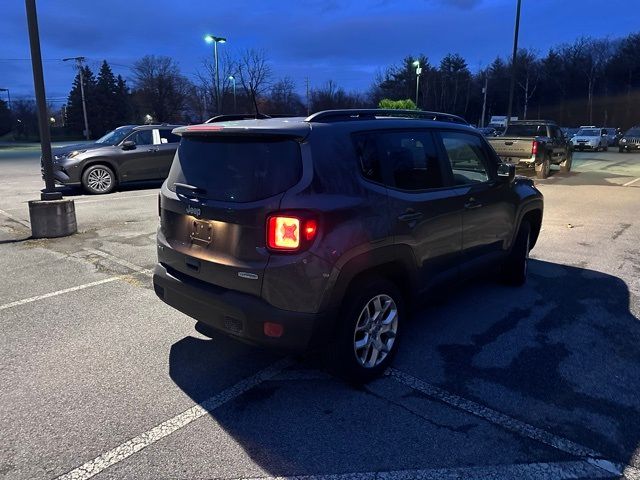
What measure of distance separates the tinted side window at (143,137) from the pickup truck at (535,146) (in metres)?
10.0

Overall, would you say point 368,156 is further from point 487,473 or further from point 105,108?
point 105,108

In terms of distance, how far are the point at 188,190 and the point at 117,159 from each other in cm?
1034

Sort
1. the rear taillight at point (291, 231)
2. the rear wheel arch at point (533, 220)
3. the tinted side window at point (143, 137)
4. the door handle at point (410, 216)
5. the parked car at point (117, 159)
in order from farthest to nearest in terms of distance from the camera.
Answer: the tinted side window at point (143, 137) < the parked car at point (117, 159) < the rear wheel arch at point (533, 220) < the door handle at point (410, 216) < the rear taillight at point (291, 231)

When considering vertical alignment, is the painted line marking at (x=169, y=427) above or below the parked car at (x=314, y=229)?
below

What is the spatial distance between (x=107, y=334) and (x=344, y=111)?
8.83ft

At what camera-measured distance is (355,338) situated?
3.34 m

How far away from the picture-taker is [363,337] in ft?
11.3

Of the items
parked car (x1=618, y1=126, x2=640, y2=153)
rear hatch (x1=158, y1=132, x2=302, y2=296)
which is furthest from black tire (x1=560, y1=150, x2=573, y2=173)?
rear hatch (x1=158, y1=132, x2=302, y2=296)

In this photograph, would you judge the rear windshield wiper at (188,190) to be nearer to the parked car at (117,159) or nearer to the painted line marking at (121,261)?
the painted line marking at (121,261)

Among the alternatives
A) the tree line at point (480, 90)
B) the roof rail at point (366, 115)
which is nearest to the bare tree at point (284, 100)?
the tree line at point (480, 90)

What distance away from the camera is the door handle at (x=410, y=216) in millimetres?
3516

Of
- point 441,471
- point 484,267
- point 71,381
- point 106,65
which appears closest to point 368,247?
point 441,471

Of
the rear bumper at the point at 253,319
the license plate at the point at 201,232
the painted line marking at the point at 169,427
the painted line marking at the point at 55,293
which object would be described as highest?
the license plate at the point at 201,232

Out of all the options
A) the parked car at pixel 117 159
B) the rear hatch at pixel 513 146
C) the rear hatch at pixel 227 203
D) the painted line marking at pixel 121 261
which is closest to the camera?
the rear hatch at pixel 227 203
